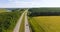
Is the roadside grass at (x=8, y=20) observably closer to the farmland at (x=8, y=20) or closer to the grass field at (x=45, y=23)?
the farmland at (x=8, y=20)

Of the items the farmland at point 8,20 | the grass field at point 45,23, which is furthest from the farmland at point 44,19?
the farmland at point 8,20

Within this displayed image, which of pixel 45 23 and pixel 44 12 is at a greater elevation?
pixel 44 12

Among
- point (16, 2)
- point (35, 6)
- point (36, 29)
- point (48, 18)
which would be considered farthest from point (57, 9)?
point (16, 2)

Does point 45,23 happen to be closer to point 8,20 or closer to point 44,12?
point 44,12

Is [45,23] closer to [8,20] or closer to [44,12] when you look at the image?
[44,12]

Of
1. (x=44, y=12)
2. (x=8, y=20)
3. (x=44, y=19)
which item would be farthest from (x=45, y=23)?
(x=8, y=20)

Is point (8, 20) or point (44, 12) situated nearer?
point (8, 20)

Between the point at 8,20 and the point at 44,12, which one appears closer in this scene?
the point at 8,20

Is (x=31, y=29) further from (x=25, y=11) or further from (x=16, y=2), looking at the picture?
(x=16, y=2)

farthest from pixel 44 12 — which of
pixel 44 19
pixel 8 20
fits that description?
pixel 8 20

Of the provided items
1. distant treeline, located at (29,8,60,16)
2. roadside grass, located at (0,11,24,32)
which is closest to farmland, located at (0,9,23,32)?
roadside grass, located at (0,11,24,32)

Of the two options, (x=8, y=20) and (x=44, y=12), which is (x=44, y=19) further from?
(x=8, y=20)
